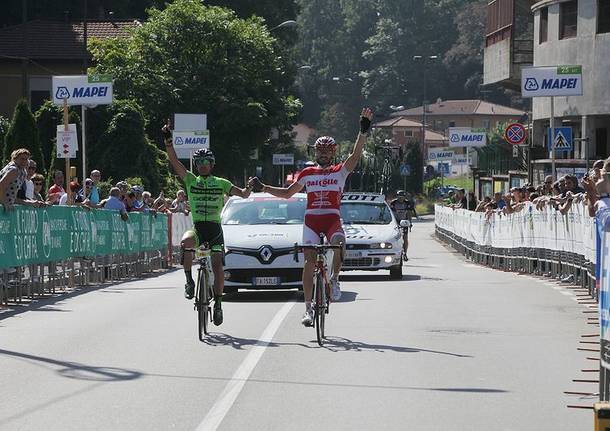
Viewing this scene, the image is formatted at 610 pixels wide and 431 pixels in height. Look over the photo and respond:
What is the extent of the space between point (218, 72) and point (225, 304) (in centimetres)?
4847

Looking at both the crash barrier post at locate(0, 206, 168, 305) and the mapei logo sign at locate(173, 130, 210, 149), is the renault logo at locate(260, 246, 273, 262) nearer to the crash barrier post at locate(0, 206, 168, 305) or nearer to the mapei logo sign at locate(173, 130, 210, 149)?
the crash barrier post at locate(0, 206, 168, 305)

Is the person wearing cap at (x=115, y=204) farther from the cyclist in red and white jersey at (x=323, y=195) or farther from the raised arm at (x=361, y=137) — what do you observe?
the raised arm at (x=361, y=137)

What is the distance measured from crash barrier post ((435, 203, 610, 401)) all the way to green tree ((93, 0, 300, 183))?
80.4 ft

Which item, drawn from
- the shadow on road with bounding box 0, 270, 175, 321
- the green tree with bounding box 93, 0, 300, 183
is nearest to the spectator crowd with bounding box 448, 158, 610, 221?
the shadow on road with bounding box 0, 270, 175, 321

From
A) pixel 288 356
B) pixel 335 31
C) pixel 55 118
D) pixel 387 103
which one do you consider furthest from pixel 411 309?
pixel 335 31

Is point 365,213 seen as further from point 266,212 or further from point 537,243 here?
point 266,212

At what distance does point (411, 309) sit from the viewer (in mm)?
18953

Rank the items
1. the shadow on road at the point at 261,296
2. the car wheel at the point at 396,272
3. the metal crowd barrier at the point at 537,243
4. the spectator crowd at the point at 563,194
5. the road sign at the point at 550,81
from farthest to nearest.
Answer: the road sign at the point at 550,81
the car wheel at the point at 396,272
the metal crowd barrier at the point at 537,243
the shadow on road at the point at 261,296
the spectator crowd at the point at 563,194

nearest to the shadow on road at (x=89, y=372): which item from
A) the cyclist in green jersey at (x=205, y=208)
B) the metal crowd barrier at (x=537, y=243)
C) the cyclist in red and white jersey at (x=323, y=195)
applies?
the cyclist in green jersey at (x=205, y=208)

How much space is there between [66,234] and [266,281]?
4504 millimetres

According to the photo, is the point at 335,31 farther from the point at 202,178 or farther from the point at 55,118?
the point at 202,178

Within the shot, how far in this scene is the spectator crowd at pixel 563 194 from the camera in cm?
Answer: 1682

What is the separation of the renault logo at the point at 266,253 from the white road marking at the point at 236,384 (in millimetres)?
3807

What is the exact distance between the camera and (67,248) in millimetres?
23469
